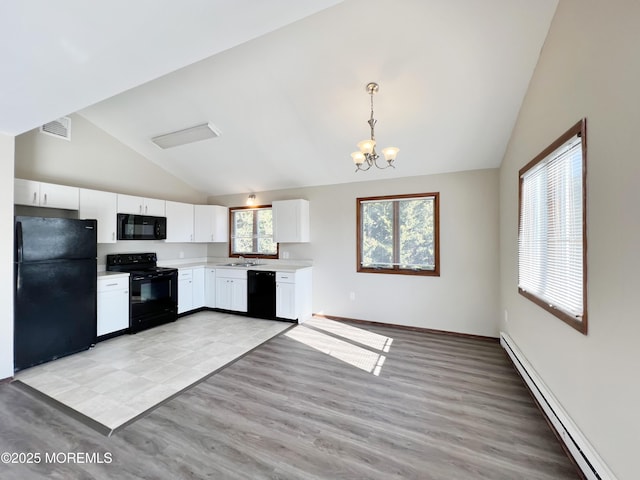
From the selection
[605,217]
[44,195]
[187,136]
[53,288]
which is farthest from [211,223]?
[605,217]

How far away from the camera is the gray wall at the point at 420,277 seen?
386cm

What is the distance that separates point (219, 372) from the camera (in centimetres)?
287

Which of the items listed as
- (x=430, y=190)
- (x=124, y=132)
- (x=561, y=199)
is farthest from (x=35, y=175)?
(x=561, y=199)

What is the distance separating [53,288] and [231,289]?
7.98 ft

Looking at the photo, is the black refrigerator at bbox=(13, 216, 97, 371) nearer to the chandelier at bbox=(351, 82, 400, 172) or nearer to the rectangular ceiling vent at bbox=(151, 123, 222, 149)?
the rectangular ceiling vent at bbox=(151, 123, 222, 149)

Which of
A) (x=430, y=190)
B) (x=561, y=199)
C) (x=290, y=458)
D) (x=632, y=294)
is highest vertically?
(x=430, y=190)

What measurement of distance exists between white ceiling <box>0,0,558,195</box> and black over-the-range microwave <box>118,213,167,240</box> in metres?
1.21

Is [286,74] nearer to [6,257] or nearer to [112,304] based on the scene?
[6,257]

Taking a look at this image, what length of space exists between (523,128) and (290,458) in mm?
3652

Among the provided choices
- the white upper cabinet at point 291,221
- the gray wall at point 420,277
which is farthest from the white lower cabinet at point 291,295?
the white upper cabinet at point 291,221

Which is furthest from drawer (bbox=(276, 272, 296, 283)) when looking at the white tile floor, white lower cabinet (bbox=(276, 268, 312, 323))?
the white tile floor

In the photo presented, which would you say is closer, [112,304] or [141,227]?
[112,304]

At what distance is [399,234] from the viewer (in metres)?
4.45

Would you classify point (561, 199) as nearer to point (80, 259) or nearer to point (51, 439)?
point (51, 439)
